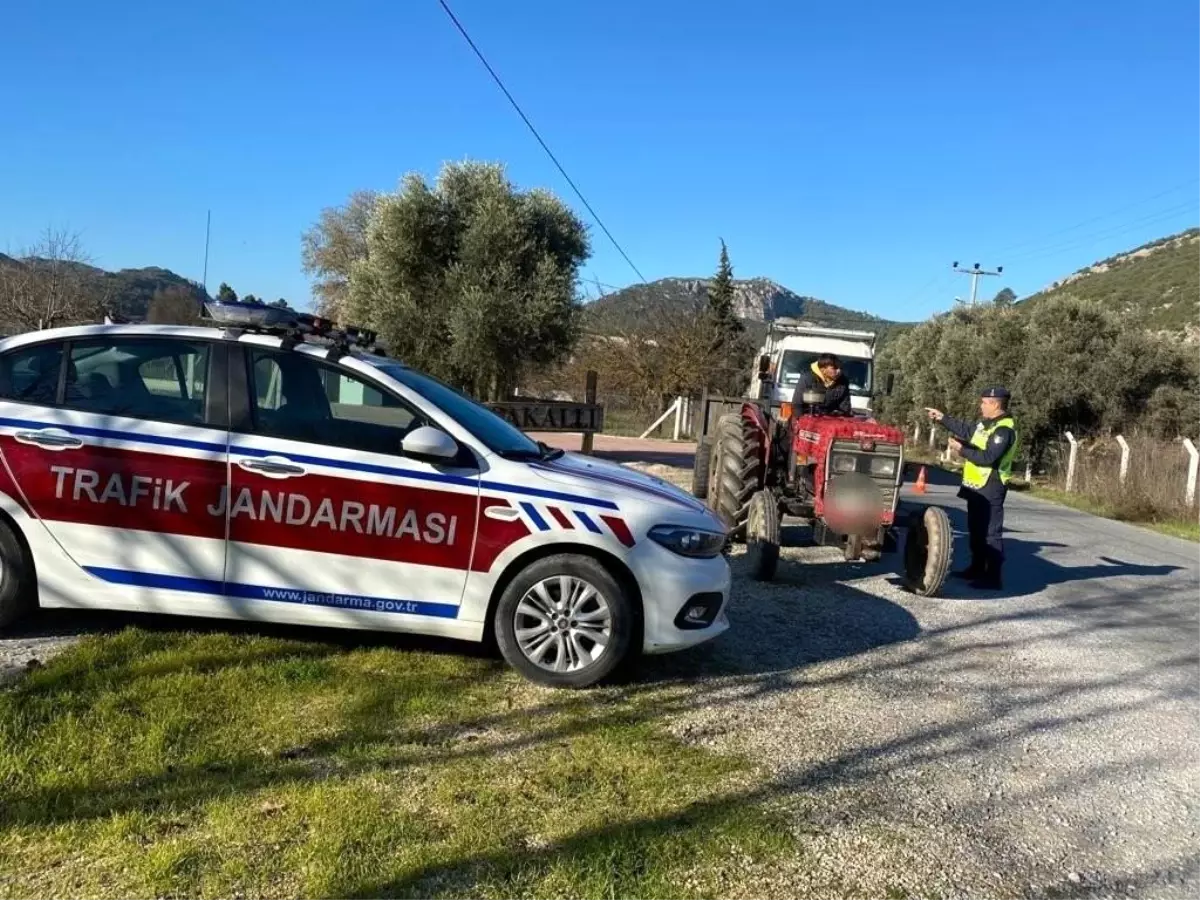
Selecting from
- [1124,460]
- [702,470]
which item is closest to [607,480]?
[702,470]

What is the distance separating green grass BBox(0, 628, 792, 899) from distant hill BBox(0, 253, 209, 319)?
34.6ft

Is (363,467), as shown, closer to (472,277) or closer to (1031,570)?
(1031,570)

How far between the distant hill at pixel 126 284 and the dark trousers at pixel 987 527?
11.0m

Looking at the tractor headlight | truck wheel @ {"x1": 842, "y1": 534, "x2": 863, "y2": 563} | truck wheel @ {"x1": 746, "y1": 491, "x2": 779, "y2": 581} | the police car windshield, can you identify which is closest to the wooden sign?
truck wheel @ {"x1": 746, "y1": 491, "x2": 779, "y2": 581}

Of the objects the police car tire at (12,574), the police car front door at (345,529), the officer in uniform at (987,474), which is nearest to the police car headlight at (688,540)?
the police car front door at (345,529)

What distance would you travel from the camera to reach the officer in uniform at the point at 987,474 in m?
8.17

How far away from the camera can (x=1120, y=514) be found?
17.2 m

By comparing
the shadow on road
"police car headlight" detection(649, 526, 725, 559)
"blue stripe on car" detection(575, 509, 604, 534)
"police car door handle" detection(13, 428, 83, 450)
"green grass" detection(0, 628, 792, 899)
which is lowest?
"green grass" detection(0, 628, 792, 899)

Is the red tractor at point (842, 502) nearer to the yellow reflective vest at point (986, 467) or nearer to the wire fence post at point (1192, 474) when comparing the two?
the yellow reflective vest at point (986, 467)

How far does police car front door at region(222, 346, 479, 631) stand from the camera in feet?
14.6

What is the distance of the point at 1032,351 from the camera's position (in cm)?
2705

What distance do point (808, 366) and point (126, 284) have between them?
30.3 m

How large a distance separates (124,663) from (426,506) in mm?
1644

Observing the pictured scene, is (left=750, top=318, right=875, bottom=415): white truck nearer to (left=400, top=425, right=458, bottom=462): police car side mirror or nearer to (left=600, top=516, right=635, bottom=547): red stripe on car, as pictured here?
(left=600, top=516, right=635, bottom=547): red stripe on car
